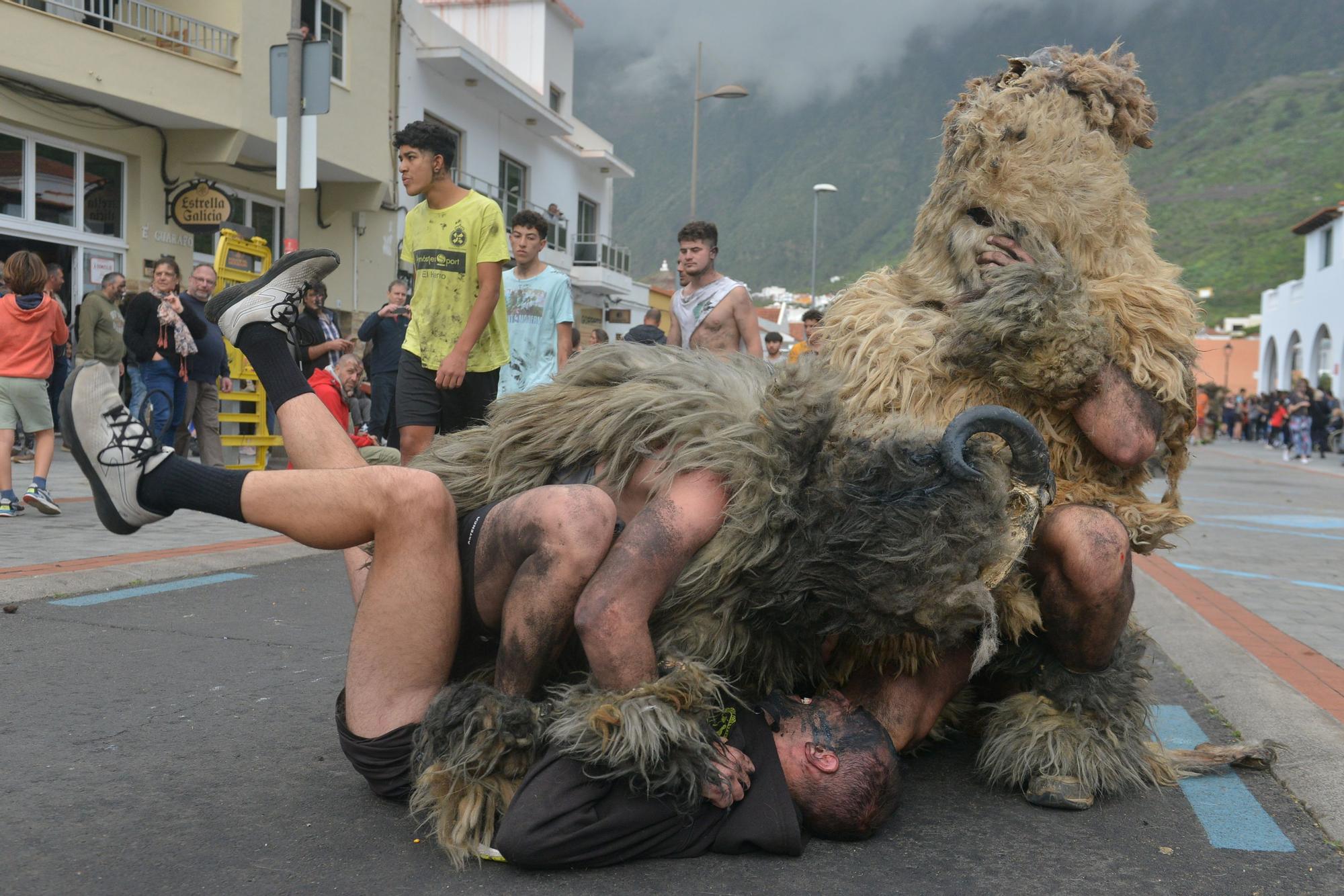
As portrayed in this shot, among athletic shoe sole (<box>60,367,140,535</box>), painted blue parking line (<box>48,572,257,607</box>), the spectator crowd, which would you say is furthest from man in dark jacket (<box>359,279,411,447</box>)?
athletic shoe sole (<box>60,367,140,535</box>)

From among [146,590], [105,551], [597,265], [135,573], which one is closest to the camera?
[146,590]

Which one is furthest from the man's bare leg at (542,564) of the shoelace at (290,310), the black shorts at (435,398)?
the black shorts at (435,398)

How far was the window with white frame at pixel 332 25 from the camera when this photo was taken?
17.0 meters

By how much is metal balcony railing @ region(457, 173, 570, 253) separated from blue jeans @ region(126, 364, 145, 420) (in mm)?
A: 10180

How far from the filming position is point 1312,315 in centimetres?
4100

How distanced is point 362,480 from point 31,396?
603 centimetres

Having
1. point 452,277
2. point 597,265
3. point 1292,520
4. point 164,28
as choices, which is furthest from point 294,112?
point 597,265

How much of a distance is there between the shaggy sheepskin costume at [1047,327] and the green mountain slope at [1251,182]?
5969 centimetres

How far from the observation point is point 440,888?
7.08 feet

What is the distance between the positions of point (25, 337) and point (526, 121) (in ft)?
60.8

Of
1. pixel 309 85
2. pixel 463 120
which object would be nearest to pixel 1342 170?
pixel 463 120

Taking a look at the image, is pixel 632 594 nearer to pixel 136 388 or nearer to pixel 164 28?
pixel 136 388

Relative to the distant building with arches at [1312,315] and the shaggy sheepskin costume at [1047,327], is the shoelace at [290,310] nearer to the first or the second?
the shaggy sheepskin costume at [1047,327]

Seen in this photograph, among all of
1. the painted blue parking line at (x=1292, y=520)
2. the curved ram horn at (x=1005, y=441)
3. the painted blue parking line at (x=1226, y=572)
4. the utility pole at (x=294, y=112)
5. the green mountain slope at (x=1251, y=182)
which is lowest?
the painted blue parking line at (x=1292, y=520)
